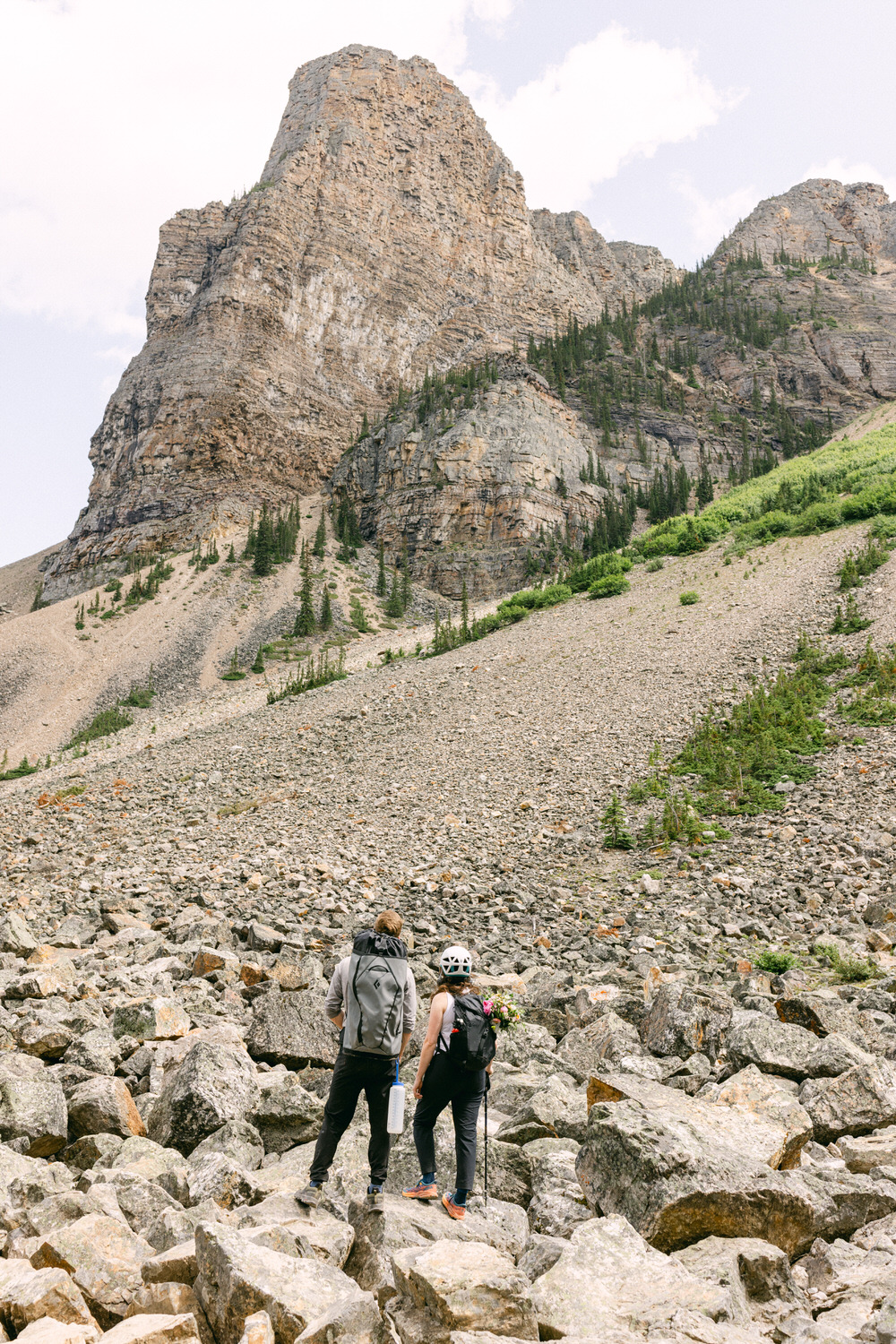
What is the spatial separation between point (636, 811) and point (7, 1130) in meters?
11.6

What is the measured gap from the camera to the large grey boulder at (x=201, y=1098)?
5.20 meters

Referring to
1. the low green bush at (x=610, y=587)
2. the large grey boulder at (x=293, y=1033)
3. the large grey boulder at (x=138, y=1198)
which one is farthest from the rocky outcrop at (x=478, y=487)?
the large grey boulder at (x=138, y=1198)

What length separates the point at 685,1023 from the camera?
6.34m

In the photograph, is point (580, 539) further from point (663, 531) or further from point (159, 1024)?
point (159, 1024)

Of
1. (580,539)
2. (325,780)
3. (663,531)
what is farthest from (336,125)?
(325,780)

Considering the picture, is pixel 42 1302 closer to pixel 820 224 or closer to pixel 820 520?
pixel 820 520

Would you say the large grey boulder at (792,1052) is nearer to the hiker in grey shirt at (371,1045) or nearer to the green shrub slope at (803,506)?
the hiker in grey shirt at (371,1045)

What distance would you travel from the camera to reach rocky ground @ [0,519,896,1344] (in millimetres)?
3309

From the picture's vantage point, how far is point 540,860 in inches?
513

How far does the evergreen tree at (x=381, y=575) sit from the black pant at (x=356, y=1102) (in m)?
54.9

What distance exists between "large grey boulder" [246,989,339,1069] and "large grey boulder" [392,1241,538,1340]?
327 cm

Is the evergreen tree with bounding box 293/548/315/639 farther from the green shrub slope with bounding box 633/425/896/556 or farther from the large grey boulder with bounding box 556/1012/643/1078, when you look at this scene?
the large grey boulder with bounding box 556/1012/643/1078

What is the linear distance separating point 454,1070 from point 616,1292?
1617mm

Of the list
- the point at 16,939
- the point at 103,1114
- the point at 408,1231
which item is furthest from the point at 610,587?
the point at 408,1231
